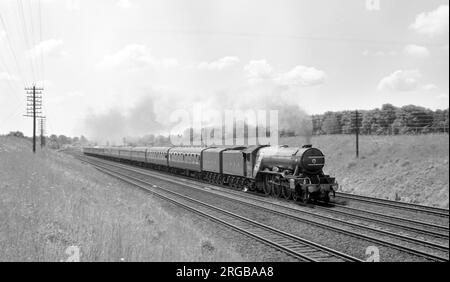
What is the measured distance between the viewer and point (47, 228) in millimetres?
9688

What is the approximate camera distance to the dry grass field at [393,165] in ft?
83.8

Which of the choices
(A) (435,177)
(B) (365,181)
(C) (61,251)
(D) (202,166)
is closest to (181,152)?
(D) (202,166)

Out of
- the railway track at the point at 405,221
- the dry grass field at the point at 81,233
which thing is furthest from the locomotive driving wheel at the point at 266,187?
the dry grass field at the point at 81,233

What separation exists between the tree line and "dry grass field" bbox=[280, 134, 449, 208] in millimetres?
1578

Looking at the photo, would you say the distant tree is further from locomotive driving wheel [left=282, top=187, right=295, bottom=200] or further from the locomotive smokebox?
locomotive driving wheel [left=282, top=187, right=295, bottom=200]

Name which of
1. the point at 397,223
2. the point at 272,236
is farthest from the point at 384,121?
the point at 272,236

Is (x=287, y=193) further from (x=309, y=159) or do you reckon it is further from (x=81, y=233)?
(x=81, y=233)

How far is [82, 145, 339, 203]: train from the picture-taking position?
20500 mm

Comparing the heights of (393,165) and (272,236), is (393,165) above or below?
above

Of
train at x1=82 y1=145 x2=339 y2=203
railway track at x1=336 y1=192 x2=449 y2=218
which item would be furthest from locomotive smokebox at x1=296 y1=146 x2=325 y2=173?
railway track at x1=336 y1=192 x2=449 y2=218

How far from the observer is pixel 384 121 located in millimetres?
27047

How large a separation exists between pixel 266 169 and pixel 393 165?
11.9 metres
